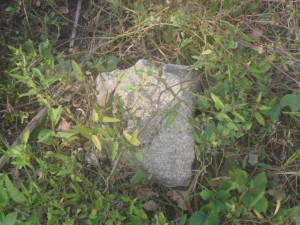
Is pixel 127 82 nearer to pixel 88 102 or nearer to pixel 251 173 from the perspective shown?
pixel 88 102

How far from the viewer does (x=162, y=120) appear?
2.32 m

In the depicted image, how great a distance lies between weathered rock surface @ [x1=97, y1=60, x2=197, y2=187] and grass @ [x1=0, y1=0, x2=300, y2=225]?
7 cm

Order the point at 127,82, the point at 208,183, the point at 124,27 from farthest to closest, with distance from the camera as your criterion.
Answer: the point at 124,27 < the point at 127,82 < the point at 208,183

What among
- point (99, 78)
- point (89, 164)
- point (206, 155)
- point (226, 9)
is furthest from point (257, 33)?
point (89, 164)

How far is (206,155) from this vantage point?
7.45 feet

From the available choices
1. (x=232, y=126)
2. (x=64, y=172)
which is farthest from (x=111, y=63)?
(x=232, y=126)

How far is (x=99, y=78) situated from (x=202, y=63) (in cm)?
Answer: 62

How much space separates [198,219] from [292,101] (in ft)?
2.53

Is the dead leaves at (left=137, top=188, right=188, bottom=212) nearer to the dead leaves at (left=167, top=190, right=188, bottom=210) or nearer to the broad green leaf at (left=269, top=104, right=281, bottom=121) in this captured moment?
the dead leaves at (left=167, top=190, right=188, bottom=210)

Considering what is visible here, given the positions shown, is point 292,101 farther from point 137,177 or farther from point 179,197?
point 137,177

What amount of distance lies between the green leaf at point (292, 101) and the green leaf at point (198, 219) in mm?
708

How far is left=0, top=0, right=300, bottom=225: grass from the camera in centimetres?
208

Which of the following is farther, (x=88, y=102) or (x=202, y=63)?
(x=88, y=102)

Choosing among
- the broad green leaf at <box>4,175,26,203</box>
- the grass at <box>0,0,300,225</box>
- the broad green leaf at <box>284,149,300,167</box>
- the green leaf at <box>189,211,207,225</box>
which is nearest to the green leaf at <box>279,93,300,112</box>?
the grass at <box>0,0,300,225</box>
